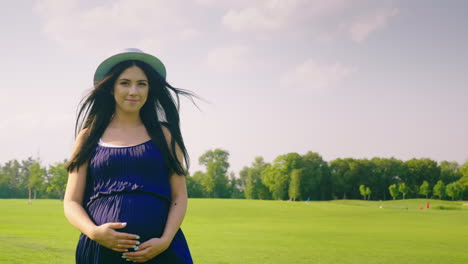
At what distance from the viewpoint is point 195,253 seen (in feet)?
38.2

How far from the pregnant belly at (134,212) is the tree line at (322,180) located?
292 feet

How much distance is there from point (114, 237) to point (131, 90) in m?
1.06

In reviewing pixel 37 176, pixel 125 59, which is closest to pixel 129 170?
pixel 125 59

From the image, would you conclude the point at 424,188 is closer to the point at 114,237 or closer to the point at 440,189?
the point at 440,189

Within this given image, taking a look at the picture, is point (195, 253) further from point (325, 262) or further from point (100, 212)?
point (100, 212)

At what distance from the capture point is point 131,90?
3164 millimetres

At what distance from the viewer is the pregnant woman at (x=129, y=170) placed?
2.85 m

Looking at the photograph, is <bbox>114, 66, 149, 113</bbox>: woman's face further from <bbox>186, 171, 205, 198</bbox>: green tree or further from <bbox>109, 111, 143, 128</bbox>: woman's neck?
<bbox>186, 171, 205, 198</bbox>: green tree

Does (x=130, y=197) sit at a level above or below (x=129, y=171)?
below

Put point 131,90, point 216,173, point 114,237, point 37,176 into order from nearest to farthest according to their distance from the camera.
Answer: point 114,237 → point 131,90 → point 37,176 → point 216,173

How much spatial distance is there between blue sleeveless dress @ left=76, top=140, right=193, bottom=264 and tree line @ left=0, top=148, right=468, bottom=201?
8894cm

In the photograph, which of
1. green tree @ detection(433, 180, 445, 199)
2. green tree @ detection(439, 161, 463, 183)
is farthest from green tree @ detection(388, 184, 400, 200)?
green tree @ detection(439, 161, 463, 183)

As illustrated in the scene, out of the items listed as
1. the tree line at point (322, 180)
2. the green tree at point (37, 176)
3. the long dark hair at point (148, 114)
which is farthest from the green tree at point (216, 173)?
the long dark hair at point (148, 114)

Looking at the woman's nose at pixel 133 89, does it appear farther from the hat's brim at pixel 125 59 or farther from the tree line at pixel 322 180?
the tree line at pixel 322 180
